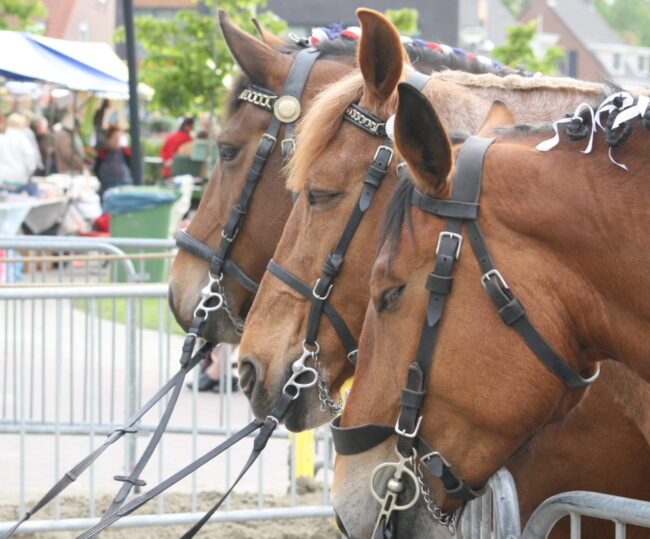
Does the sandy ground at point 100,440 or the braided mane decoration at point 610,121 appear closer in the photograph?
the braided mane decoration at point 610,121

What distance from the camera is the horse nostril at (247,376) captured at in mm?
3469

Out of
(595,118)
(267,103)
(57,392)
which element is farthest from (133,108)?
(595,118)

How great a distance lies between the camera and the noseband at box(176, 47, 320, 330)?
4160mm

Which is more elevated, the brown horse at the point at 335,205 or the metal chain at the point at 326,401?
the brown horse at the point at 335,205

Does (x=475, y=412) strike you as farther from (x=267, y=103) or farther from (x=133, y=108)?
(x=133, y=108)

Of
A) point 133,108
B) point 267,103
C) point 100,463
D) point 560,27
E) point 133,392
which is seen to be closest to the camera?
point 267,103

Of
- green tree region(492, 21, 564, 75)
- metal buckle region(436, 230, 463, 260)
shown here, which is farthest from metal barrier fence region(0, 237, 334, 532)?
green tree region(492, 21, 564, 75)

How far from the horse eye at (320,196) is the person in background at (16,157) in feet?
45.3

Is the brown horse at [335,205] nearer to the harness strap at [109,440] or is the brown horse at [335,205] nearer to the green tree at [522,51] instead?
the harness strap at [109,440]

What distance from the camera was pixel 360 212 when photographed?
334 cm

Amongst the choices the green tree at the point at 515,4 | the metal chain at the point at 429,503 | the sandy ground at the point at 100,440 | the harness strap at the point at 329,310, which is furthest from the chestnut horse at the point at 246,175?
the green tree at the point at 515,4

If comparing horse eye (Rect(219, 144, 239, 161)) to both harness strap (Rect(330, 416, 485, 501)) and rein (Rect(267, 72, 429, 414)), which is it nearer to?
rein (Rect(267, 72, 429, 414))

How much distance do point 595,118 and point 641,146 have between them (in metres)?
0.13

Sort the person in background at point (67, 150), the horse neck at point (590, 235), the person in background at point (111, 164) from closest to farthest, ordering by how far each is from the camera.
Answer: the horse neck at point (590, 235) < the person in background at point (111, 164) < the person in background at point (67, 150)
